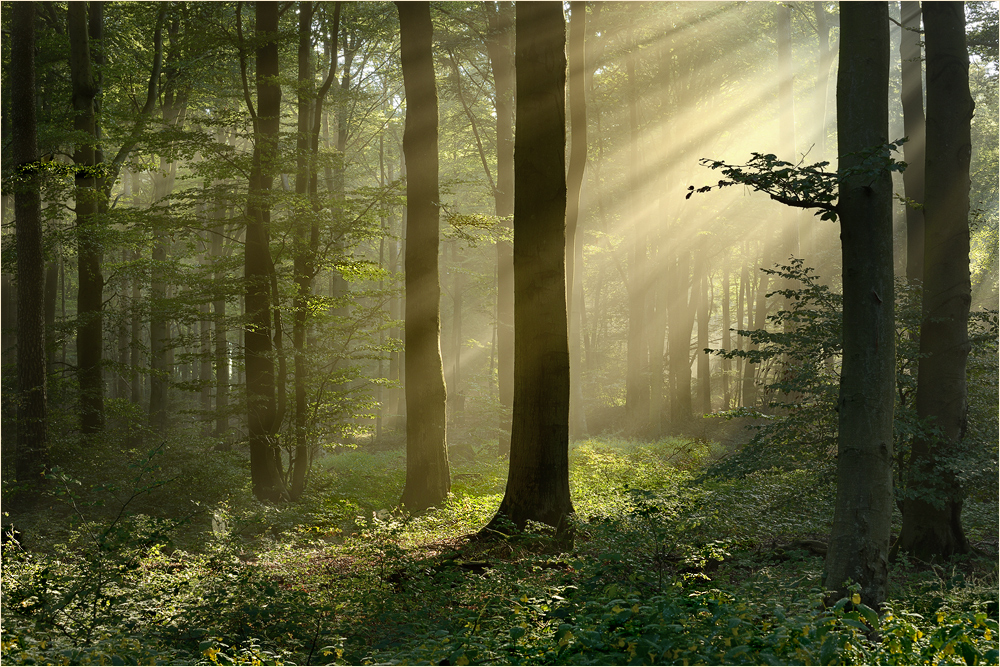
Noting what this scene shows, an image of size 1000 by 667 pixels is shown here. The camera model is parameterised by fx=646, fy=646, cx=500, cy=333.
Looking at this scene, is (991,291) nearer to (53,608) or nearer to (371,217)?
(371,217)

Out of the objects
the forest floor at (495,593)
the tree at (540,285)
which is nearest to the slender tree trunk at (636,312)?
the forest floor at (495,593)

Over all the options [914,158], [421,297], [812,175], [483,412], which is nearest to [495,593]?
[812,175]

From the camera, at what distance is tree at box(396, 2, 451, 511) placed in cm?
1054

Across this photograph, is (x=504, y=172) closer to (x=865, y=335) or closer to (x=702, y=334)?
(x=865, y=335)

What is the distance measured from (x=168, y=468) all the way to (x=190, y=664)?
905 cm

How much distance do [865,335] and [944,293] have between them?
10.7 feet

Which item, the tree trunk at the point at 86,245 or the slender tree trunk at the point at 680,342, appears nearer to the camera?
the tree trunk at the point at 86,245

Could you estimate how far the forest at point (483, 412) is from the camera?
5051mm

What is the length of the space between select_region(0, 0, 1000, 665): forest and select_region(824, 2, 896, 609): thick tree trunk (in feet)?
0.09

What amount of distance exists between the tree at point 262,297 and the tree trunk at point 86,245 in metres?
3.08

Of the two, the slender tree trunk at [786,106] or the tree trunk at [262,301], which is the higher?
the slender tree trunk at [786,106]

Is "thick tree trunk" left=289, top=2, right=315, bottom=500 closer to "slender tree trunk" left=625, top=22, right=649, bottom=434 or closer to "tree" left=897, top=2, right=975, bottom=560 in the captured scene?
"tree" left=897, top=2, right=975, bottom=560

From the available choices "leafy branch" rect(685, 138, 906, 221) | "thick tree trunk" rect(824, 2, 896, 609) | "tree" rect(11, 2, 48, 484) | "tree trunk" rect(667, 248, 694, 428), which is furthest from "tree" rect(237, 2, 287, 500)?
"tree trunk" rect(667, 248, 694, 428)

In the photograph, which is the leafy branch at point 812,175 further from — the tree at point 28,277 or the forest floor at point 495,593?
the tree at point 28,277
